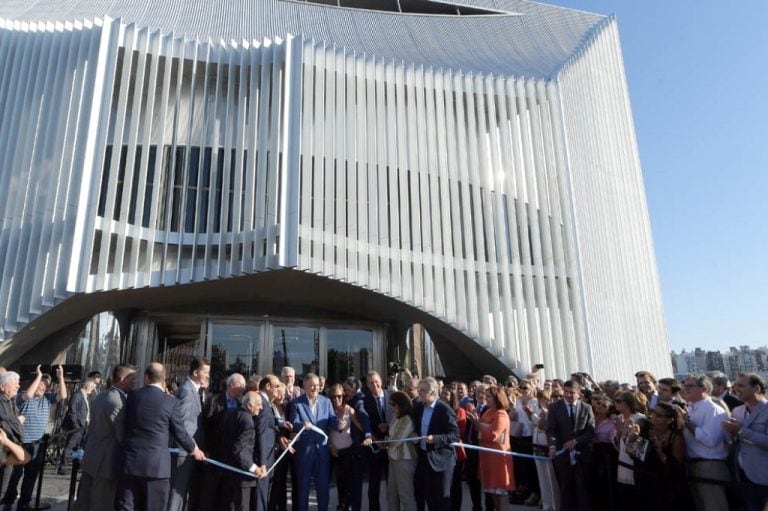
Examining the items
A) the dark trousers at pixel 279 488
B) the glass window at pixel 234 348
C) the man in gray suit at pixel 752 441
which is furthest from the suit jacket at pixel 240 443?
the glass window at pixel 234 348

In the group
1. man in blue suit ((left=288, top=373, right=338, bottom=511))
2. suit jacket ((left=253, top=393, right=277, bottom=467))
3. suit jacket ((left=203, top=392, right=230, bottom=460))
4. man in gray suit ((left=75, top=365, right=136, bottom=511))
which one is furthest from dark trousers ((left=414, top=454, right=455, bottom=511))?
man in gray suit ((left=75, top=365, right=136, bottom=511))

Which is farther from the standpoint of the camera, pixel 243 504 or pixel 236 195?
pixel 236 195

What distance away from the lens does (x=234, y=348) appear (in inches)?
613

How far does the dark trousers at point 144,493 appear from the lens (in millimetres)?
5273

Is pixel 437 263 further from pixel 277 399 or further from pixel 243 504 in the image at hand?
pixel 243 504

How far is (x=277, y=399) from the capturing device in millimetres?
7402

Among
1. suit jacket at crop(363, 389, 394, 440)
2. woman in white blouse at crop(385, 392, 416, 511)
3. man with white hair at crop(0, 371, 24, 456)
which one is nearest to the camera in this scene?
man with white hair at crop(0, 371, 24, 456)

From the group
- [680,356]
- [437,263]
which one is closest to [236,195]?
[437,263]

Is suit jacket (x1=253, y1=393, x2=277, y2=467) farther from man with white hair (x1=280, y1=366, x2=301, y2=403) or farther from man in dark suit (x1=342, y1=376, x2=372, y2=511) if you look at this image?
man with white hair (x1=280, y1=366, x2=301, y2=403)

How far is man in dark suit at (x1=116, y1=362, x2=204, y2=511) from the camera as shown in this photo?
522 centimetres

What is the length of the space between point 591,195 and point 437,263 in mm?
5875

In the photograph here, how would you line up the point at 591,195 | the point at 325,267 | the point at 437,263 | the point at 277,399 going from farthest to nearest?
the point at 591,195 → the point at 437,263 → the point at 325,267 → the point at 277,399

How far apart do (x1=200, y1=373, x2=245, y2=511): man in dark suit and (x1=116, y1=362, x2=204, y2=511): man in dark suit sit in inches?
28.9

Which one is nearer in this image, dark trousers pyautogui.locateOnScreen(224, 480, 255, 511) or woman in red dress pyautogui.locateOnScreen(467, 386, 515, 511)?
dark trousers pyautogui.locateOnScreen(224, 480, 255, 511)
